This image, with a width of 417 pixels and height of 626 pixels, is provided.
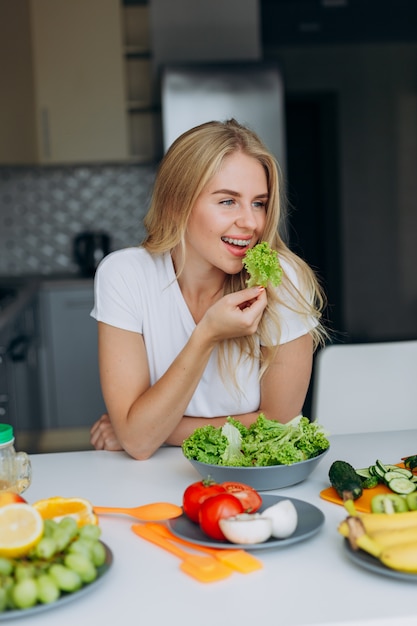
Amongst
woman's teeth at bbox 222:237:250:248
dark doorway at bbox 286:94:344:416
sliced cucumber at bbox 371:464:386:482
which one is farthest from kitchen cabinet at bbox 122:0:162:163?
sliced cucumber at bbox 371:464:386:482

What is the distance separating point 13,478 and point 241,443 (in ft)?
1.29

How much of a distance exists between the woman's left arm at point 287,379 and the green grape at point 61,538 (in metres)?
0.94

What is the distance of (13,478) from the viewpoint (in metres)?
1.34

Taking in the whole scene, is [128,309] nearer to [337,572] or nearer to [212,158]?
[212,158]

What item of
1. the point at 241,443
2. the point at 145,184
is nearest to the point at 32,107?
the point at 145,184

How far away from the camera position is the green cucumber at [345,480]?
4.33 feet

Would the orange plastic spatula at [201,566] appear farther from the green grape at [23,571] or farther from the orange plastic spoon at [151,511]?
the green grape at [23,571]

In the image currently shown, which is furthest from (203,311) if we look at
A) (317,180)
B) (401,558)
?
(317,180)

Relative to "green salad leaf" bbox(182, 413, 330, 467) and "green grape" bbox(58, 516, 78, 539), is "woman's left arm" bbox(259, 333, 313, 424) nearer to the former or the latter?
"green salad leaf" bbox(182, 413, 330, 467)

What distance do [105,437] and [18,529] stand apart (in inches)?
33.8

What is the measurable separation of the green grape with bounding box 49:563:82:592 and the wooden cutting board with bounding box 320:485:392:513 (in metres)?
0.51

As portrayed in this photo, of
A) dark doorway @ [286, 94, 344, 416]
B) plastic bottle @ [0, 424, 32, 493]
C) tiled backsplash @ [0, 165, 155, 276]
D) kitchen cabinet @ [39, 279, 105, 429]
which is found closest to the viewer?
plastic bottle @ [0, 424, 32, 493]

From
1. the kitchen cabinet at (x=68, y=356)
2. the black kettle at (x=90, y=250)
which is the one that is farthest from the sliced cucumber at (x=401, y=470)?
the black kettle at (x=90, y=250)

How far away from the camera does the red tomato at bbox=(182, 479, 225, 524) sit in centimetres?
119
